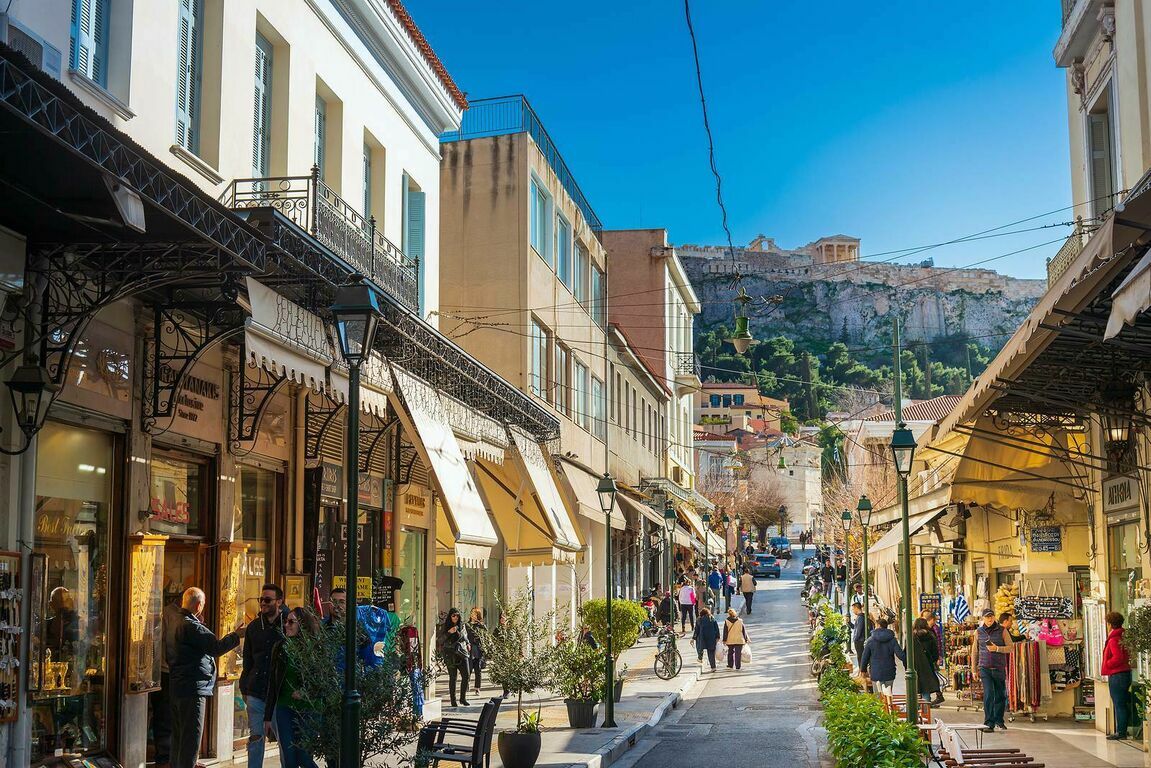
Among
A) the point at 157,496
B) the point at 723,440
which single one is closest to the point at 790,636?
the point at 157,496

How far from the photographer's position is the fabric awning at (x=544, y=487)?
22.7m

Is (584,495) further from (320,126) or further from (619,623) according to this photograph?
(320,126)

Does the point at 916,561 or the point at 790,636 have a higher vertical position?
the point at 916,561

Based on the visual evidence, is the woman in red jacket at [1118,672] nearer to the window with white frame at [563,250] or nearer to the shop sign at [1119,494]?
the shop sign at [1119,494]

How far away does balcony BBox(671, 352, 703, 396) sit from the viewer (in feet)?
184

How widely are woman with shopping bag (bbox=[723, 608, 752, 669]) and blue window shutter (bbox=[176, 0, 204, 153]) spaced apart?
68.1ft

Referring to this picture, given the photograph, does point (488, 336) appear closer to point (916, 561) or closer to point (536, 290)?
point (536, 290)

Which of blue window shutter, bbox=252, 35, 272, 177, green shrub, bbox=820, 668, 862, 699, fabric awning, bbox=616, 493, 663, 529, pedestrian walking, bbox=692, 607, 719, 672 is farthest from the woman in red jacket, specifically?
fabric awning, bbox=616, 493, 663, 529

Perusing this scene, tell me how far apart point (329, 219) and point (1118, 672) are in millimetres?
11623

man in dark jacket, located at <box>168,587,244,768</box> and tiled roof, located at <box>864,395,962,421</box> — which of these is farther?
tiled roof, located at <box>864,395,962,421</box>

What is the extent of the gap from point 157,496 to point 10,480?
104 inches

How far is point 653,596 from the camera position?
4409 centimetres

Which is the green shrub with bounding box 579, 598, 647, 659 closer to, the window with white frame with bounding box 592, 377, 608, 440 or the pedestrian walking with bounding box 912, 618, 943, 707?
the pedestrian walking with bounding box 912, 618, 943, 707

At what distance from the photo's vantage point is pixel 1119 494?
655 inches
